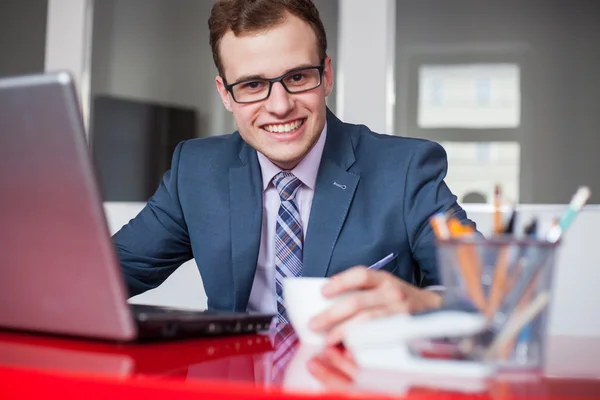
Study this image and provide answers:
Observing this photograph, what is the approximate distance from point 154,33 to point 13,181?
105 inches

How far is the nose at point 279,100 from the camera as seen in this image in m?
1.62

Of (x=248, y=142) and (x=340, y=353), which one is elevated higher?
(x=248, y=142)

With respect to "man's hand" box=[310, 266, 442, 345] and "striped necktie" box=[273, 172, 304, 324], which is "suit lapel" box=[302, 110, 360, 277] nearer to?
"striped necktie" box=[273, 172, 304, 324]

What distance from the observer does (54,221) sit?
0.69 m

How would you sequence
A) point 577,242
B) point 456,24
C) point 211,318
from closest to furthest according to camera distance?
point 211,318, point 577,242, point 456,24

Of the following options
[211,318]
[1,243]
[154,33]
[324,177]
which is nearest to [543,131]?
[324,177]

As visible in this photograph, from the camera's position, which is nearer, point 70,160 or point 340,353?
point 70,160

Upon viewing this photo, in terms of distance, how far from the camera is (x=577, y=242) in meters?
2.65

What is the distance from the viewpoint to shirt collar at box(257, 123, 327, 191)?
1.69 meters

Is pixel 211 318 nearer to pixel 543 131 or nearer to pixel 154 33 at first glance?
pixel 543 131

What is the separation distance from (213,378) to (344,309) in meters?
0.24

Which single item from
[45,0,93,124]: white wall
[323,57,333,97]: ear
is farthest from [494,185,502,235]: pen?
[45,0,93,124]: white wall

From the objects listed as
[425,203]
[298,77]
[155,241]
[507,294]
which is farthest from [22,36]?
[507,294]

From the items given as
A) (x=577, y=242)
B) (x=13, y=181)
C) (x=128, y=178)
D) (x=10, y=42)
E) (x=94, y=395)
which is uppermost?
(x=10, y=42)
